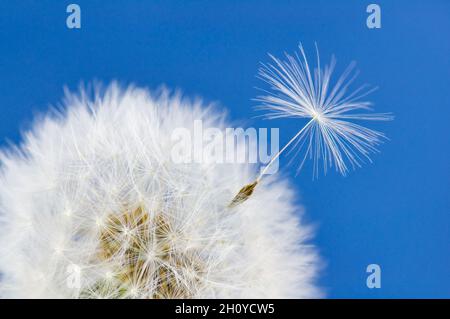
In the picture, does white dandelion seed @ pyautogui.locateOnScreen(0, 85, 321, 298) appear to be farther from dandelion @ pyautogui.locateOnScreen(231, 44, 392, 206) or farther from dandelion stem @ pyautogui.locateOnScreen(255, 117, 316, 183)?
dandelion @ pyautogui.locateOnScreen(231, 44, 392, 206)

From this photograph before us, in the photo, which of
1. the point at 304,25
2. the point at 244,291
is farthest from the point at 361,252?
the point at 304,25

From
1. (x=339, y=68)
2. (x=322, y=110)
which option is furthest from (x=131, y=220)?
(x=339, y=68)

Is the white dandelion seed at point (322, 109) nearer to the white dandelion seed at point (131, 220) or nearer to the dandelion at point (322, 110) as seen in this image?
the dandelion at point (322, 110)

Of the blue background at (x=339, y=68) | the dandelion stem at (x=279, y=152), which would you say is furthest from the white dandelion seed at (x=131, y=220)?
the blue background at (x=339, y=68)

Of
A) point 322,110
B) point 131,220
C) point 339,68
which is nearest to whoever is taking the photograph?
point 131,220

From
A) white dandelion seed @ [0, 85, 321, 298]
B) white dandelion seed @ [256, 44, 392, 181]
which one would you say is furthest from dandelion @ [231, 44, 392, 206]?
white dandelion seed @ [0, 85, 321, 298]

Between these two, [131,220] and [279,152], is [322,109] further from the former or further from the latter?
[131,220]
